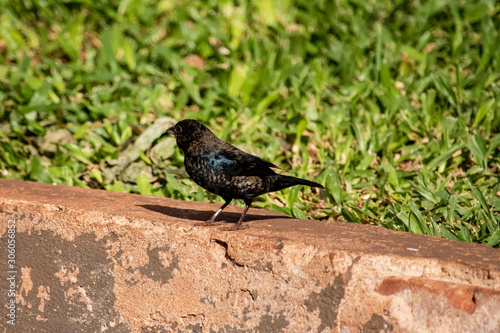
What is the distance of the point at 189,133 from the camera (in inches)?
123

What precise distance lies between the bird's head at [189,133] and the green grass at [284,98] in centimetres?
91

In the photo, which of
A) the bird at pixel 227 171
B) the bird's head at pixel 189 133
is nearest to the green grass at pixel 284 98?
the bird at pixel 227 171

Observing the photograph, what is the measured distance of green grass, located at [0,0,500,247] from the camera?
405cm

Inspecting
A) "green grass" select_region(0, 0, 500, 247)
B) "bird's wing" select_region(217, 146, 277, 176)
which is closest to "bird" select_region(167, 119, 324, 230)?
"bird's wing" select_region(217, 146, 277, 176)

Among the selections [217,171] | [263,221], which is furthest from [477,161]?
[217,171]

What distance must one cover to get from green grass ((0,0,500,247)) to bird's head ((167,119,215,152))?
2.99 feet

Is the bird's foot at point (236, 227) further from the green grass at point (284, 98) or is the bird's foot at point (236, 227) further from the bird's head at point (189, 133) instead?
the green grass at point (284, 98)

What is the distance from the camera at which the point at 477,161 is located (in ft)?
13.4

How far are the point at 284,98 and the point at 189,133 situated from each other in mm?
2231

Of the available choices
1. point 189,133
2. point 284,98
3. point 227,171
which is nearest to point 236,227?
point 227,171

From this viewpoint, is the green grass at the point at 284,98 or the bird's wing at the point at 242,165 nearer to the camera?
the bird's wing at the point at 242,165

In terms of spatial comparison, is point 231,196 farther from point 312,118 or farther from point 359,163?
point 312,118

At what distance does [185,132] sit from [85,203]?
68cm

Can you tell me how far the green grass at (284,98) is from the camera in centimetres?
405
